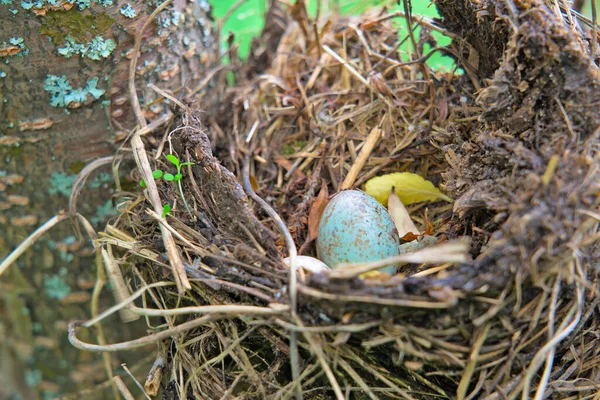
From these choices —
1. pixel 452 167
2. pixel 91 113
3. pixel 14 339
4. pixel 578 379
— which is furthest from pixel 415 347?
pixel 14 339

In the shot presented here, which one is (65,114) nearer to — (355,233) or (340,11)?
(355,233)

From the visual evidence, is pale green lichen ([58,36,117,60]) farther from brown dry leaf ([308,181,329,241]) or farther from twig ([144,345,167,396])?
twig ([144,345,167,396])

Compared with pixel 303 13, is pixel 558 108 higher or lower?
lower

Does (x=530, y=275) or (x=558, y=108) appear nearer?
(x=530, y=275)

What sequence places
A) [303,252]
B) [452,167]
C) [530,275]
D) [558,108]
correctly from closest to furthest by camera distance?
[530,275] < [558,108] < [452,167] < [303,252]

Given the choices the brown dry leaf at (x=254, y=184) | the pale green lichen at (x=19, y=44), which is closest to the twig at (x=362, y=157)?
the brown dry leaf at (x=254, y=184)

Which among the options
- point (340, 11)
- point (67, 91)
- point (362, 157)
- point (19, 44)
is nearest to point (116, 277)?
point (67, 91)

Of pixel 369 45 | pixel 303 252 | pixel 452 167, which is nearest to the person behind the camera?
pixel 452 167

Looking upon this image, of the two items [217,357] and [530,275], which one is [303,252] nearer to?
[217,357]
